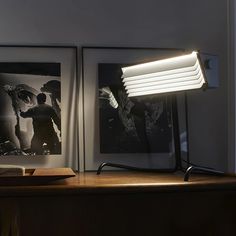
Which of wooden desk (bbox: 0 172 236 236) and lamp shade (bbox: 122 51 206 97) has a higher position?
lamp shade (bbox: 122 51 206 97)

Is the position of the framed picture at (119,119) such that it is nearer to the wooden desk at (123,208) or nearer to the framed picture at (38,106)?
the framed picture at (38,106)

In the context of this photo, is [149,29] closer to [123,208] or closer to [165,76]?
[165,76]

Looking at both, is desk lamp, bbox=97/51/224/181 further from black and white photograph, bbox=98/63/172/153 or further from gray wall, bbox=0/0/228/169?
gray wall, bbox=0/0/228/169

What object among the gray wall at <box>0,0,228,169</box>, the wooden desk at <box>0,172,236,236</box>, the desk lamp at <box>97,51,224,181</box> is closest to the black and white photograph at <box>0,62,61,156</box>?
the gray wall at <box>0,0,228,169</box>

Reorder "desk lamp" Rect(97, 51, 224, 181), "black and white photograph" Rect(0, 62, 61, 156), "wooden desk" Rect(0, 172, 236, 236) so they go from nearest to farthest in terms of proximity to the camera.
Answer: "wooden desk" Rect(0, 172, 236, 236), "desk lamp" Rect(97, 51, 224, 181), "black and white photograph" Rect(0, 62, 61, 156)

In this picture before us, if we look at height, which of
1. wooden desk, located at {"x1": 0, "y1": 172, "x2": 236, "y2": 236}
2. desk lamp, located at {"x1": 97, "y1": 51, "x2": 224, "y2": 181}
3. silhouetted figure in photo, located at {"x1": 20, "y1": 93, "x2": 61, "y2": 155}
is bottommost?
wooden desk, located at {"x1": 0, "y1": 172, "x2": 236, "y2": 236}

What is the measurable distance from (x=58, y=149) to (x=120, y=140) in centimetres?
21

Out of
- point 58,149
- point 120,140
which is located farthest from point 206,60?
point 58,149

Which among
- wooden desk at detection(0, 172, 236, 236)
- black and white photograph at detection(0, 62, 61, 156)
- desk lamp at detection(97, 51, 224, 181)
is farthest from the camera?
black and white photograph at detection(0, 62, 61, 156)

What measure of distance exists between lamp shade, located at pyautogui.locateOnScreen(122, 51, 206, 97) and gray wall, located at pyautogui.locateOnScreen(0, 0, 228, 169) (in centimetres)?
18

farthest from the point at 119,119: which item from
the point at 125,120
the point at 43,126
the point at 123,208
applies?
the point at 123,208

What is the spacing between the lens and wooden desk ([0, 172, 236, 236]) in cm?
Answer: 96

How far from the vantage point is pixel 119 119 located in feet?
4.56

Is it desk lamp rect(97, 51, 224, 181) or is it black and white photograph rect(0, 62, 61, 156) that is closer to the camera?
desk lamp rect(97, 51, 224, 181)
